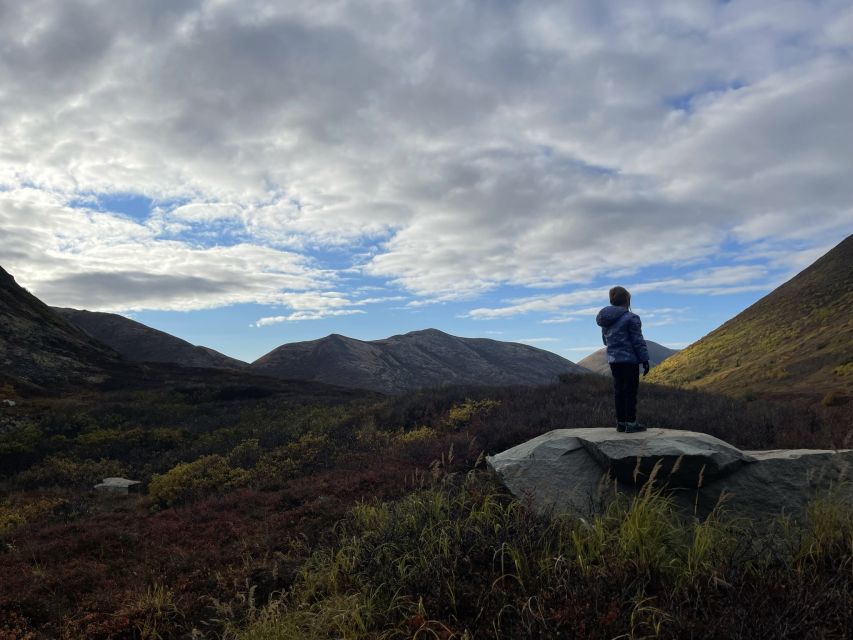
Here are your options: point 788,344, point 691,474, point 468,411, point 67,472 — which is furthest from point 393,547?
point 788,344

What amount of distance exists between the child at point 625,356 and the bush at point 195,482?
28.9 ft

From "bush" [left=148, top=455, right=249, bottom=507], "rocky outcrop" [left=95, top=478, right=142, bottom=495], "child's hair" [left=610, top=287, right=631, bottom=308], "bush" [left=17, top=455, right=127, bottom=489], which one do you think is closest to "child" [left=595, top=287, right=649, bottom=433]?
"child's hair" [left=610, top=287, right=631, bottom=308]

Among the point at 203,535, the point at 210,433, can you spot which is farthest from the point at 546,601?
the point at 210,433

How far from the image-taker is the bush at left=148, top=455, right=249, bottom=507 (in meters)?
11.0

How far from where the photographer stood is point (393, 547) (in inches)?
211

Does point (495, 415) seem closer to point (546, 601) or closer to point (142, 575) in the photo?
point (142, 575)

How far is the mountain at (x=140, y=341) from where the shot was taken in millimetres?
61375

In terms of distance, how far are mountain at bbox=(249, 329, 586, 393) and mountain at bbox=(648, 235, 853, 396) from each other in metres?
19.4

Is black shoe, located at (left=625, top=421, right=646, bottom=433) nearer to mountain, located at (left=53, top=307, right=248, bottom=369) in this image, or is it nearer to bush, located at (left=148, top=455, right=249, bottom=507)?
bush, located at (left=148, top=455, right=249, bottom=507)

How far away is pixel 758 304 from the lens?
2203 inches

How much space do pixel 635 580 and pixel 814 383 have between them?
27436 millimetres

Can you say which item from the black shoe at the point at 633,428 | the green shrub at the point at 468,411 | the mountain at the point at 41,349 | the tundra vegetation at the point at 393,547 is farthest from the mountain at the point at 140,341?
the black shoe at the point at 633,428

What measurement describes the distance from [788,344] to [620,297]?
3919cm

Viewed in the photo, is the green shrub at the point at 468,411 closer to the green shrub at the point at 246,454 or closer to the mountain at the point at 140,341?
the green shrub at the point at 246,454
